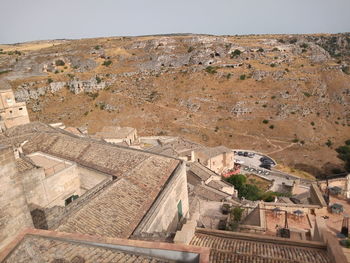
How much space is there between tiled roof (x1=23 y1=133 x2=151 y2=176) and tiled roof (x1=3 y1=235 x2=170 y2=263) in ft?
28.7

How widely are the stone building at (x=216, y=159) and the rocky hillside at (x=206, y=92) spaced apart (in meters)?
12.1

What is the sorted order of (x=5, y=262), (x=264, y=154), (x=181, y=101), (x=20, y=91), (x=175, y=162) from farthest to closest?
(x=181, y=101) < (x=20, y=91) < (x=264, y=154) < (x=175, y=162) < (x=5, y=262)

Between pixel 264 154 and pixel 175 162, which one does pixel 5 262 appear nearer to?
pixel 175 162

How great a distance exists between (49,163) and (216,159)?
Answer: 79.8 feet

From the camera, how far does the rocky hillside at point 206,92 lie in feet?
168

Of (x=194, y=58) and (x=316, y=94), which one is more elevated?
(x=194, y=58)

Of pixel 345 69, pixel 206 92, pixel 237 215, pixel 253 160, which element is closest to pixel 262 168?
pixel 253 160

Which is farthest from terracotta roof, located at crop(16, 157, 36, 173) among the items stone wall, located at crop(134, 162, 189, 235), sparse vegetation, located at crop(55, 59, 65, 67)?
sparse vegetation, located at crop(55, 59, 65, 67)

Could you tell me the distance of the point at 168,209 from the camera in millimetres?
13445

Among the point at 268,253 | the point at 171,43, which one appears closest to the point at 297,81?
the point at 171,43

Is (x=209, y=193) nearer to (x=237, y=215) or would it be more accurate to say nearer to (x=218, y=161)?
(x=237, y=215)

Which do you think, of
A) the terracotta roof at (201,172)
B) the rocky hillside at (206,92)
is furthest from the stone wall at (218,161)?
the rocky hillside at (206,92)

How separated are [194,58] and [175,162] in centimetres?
5870

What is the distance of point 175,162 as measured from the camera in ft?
54.1
